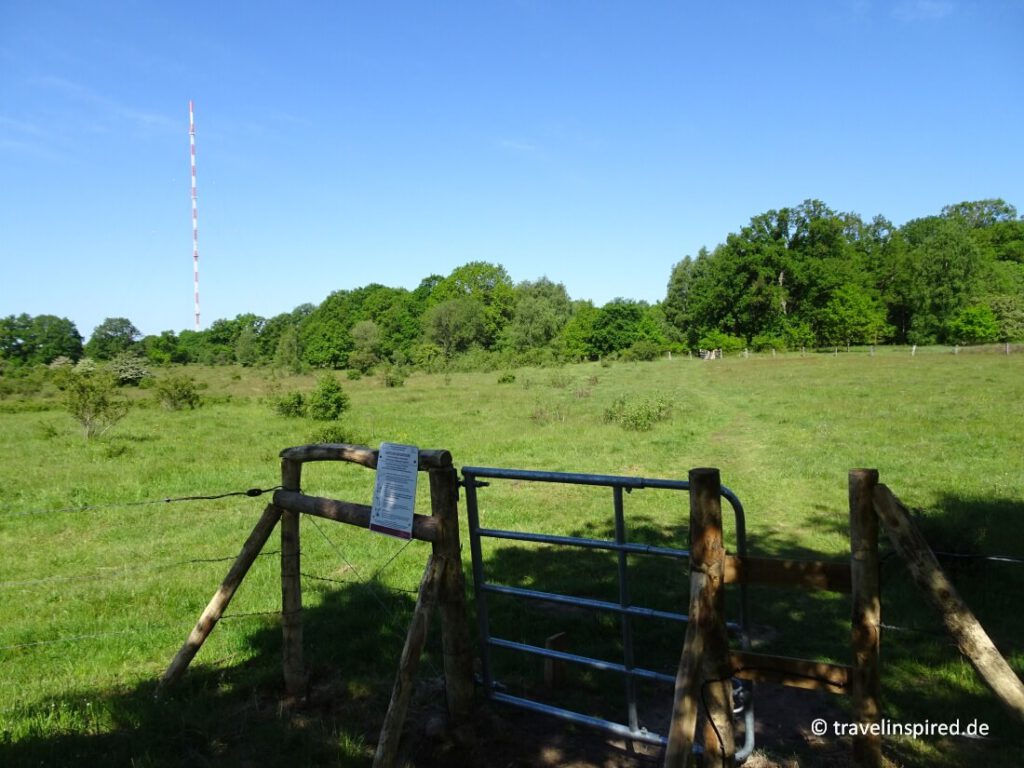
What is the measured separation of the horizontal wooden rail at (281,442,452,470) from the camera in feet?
13.4

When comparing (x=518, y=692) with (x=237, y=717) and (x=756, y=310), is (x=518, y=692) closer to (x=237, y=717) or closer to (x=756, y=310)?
(x=237, y=717)

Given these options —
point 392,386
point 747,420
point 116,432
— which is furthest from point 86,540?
point 392,386

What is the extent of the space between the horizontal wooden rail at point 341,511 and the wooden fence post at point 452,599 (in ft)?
0.19

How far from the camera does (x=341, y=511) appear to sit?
14.8 ft

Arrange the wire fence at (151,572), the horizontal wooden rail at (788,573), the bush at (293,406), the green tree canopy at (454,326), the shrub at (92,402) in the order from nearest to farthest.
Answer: the horizontal wooden rail at (788,573), the wire fence at (151,572), the shrub at (92,402), the bush at (293,406), the green tree canopy at (454,326)

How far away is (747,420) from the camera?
20.9 meters

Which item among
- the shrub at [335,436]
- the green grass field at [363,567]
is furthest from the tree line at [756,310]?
the green grass field at [363,567]

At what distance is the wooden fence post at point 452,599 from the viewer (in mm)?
4066

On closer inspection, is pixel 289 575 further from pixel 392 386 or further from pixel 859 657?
pixel 392 386

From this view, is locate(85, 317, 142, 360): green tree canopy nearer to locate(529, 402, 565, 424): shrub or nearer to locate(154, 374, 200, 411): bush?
locate(154, 374, 200, 411): bush

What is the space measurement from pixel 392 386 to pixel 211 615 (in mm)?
38912

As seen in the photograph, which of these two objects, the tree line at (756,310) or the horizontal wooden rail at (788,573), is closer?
the horizontal wooden rail at (788,573)

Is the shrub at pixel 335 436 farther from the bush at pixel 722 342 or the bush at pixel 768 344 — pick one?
the bush at pixel 722 342

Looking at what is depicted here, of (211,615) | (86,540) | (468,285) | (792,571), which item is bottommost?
(86,540)
